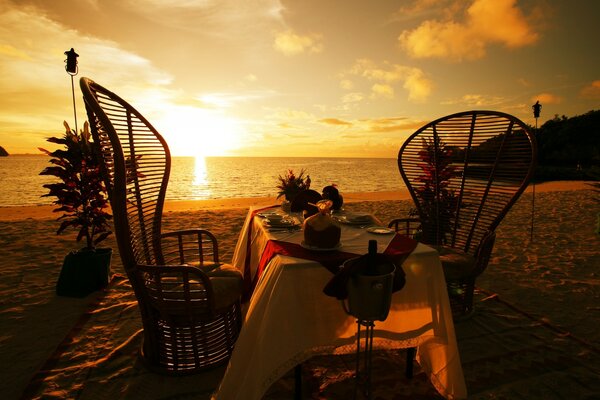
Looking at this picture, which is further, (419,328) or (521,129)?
(521,129)

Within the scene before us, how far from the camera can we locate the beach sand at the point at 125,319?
83.9 inches

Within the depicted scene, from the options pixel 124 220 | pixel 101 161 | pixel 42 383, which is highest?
pixel 101 161

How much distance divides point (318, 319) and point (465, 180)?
2.45m

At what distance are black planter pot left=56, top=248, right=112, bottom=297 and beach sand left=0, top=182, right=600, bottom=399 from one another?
103 millimetres

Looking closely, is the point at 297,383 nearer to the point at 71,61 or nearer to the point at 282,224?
the point at 282,224

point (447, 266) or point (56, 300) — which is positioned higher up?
point (447, 266)

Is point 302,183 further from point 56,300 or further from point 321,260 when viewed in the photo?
point 56,300

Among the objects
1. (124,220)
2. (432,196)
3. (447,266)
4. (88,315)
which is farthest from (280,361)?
(432,196)

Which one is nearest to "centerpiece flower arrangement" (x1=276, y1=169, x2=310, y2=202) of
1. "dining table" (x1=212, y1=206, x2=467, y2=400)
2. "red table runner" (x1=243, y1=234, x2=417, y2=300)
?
"dining table" (x1=212, y1=206, x2=467, y2=400)

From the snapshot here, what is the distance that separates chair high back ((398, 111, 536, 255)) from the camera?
291 centimetres

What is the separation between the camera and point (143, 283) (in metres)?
2.11

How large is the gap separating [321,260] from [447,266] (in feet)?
5.05

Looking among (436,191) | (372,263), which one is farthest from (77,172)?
(436,191)

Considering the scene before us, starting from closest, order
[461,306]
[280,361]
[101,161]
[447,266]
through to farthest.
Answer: [280,361] < [101,161] < [447,266] < [461,306]
